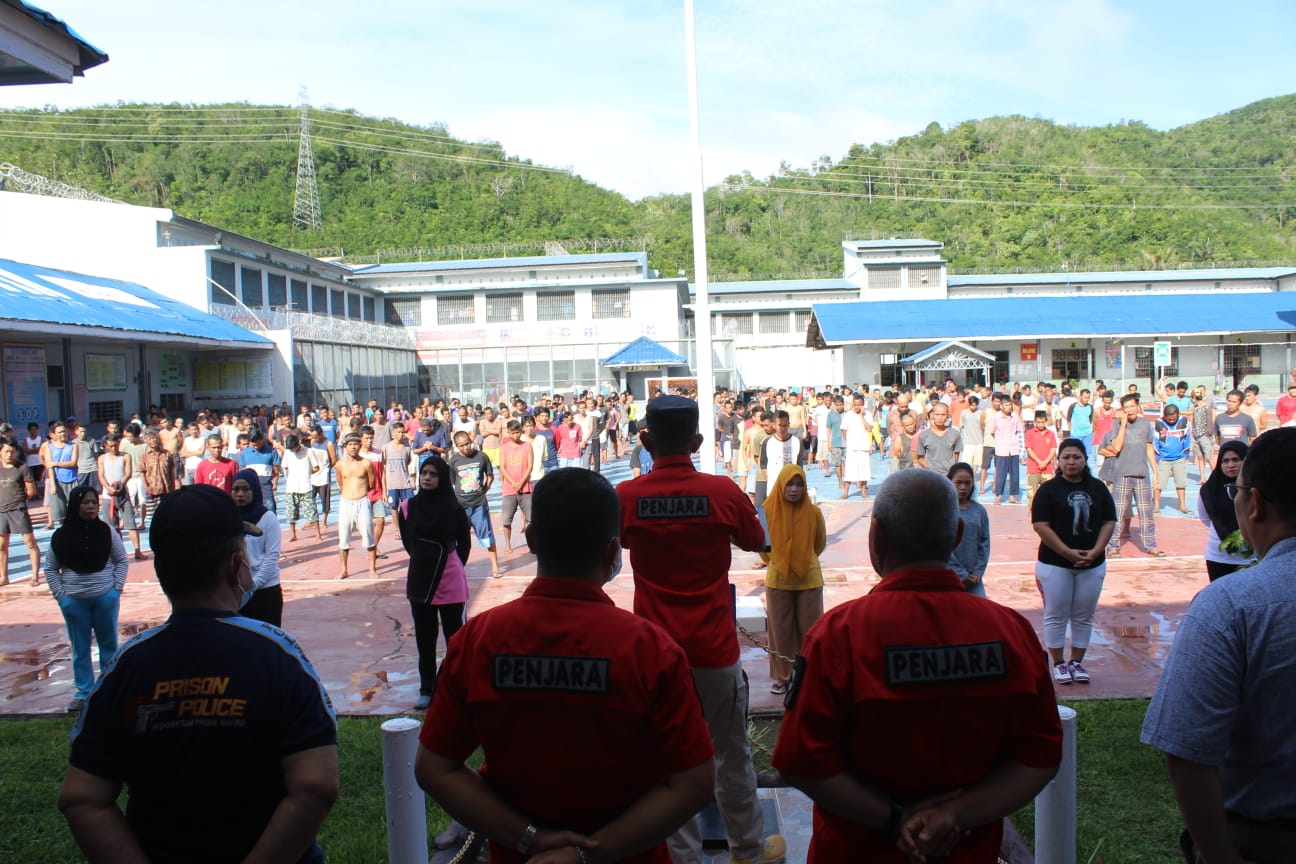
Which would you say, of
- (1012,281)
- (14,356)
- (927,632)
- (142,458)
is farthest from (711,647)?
(1012,281)

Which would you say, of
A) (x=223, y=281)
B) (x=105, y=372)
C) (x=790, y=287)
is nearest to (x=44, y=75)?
(x=105, y=372)

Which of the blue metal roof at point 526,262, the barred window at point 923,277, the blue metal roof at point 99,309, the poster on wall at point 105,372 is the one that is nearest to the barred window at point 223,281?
the blue metal roof at point 99,309

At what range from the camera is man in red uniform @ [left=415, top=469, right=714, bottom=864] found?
2010 mm

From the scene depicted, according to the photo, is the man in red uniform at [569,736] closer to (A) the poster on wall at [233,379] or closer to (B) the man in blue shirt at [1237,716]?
(B) the man in blue shirt at [1237,716]

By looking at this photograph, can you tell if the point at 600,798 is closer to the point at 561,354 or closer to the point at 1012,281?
the point at 561,354

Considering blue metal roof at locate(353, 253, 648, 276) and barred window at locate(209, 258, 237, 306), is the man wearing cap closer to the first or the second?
barred window at locate(209, 258, 237, 306)

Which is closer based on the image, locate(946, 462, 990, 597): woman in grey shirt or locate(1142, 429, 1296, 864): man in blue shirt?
locate(1142, 429, 1296, 864): man in blue shirt

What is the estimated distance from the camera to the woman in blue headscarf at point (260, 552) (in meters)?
5.91

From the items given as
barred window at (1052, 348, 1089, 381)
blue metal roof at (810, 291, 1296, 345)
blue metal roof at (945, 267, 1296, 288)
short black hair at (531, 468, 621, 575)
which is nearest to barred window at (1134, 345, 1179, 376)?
blue metal roof at (810, 291, 1296, 345)

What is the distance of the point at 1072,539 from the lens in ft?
19.3

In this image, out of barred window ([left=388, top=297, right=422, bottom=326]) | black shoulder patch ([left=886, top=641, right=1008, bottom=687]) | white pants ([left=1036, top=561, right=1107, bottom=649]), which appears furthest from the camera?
barred window ([left=388, top=297, right=422, bottom=326])

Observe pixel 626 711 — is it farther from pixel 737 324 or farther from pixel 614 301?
pixel 737 324

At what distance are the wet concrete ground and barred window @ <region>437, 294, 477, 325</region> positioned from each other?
3033 cm

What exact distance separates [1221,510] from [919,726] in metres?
4.69
